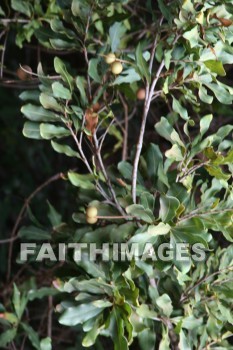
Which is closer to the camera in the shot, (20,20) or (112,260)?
(112,260)

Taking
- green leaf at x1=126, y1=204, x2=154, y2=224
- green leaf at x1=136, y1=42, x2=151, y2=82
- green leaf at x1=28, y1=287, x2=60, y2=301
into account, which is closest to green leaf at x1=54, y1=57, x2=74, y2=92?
green leaf at x1=136, y1=42, x2=151, y2=82

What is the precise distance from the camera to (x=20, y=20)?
1131 millimetres

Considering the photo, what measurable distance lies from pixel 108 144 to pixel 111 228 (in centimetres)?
64

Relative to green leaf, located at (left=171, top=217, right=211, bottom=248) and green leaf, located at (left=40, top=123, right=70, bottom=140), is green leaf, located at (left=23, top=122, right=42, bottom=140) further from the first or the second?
green leaf, located at (left=171, top=217, right=211, bottom=248)

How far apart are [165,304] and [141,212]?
7.2 inches

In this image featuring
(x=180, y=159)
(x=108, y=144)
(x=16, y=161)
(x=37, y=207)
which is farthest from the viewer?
(x=16, y=161)

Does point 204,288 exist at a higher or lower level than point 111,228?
lower

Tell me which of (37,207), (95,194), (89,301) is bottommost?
(37,207)

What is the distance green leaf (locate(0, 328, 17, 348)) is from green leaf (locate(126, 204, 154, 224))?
0.43 m

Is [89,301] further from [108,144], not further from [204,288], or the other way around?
[108,144]

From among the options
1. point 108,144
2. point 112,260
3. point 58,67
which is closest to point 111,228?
point 112,260

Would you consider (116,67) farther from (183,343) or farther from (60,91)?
(183,343)

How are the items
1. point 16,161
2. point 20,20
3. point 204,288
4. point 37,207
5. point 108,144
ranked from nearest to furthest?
point 204,288 < point 20,20 < point 108,144 < point 37,207 < point 16,161

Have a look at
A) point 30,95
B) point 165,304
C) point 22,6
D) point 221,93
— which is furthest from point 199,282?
point 22,6
